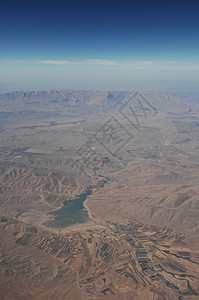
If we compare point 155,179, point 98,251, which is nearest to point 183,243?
point 98,251

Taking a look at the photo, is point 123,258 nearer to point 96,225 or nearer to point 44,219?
point 96,225

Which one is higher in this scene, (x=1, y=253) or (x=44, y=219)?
(x=1, y=253)

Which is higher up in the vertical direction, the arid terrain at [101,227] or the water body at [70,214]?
the arid terrain at [101,227]

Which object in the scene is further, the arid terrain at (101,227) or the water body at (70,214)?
the water body at (70,214)

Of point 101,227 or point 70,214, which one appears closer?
point 101,227

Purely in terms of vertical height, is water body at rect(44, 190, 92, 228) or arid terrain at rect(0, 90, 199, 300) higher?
arid terrain at rect(0, 90, 199, 300)

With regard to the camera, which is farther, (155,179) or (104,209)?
(155,179)

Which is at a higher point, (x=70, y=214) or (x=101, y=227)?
(x=101, y=227)

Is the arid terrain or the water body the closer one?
the arid terrain
